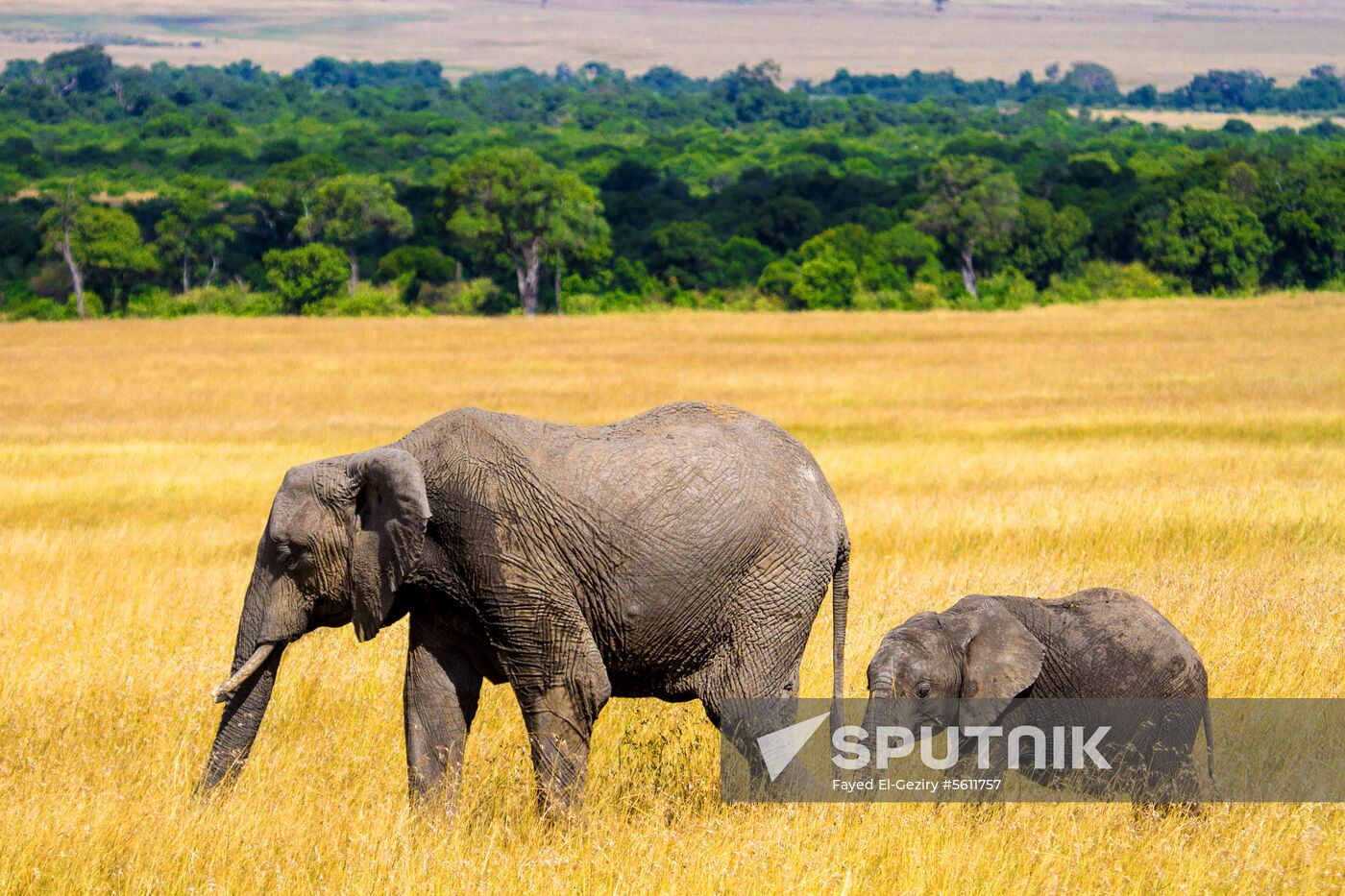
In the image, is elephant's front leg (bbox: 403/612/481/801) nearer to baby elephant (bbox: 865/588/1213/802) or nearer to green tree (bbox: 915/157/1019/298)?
baby elephant (bbox: 865/588/1213/802)

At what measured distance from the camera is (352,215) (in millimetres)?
77062

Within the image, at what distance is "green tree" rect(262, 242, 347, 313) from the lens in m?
68.5

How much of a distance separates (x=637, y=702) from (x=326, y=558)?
2550 millimetres

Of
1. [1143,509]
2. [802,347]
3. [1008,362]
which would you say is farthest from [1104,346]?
[1143,509]

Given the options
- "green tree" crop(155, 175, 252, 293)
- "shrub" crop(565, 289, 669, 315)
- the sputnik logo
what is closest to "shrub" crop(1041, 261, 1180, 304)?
"shrub" crop(565, 289, 669, 315)

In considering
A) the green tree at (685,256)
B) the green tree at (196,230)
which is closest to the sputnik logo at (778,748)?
the green tree at (685,256)

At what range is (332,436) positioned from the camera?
77.3ft

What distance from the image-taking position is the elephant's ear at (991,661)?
6512mm

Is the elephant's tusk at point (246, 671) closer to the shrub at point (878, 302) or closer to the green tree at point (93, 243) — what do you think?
the shrub at point (878, 302)

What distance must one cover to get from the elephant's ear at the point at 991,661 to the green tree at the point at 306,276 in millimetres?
64355

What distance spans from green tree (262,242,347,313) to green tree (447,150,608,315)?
5.80 metres

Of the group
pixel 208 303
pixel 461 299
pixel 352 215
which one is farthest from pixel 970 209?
pixel 208 303

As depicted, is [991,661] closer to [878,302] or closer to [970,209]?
[878,302]

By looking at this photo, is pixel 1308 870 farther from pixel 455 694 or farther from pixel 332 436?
pixel 332 436
